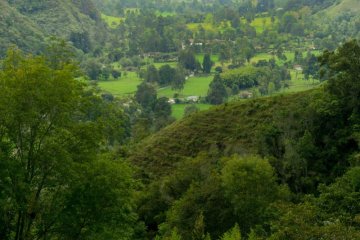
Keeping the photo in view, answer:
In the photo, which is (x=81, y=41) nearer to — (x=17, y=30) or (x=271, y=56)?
(x=17, y=30)

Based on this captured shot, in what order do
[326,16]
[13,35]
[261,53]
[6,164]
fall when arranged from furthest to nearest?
1. [326,16]
2. [261,53]
3. [13,35]
4. [6,164]

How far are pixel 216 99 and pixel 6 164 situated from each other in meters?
86.8

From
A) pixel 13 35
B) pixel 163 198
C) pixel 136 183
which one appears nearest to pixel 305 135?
pixel 163 198

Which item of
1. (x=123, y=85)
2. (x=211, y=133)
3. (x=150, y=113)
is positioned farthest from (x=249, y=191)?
(x=123, y=85)

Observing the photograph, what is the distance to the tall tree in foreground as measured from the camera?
16203 millimetres

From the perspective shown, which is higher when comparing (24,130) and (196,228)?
(24,130)

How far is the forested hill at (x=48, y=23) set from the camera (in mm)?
131875

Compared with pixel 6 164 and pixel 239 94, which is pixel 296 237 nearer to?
pixel 6 164

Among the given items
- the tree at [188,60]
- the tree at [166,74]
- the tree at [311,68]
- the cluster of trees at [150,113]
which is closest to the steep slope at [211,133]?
the cluster of trees at [150,113]

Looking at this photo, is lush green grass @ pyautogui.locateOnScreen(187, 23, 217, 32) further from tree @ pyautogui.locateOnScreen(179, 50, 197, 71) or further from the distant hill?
the distant hill

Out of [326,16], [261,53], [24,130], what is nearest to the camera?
[24,130]

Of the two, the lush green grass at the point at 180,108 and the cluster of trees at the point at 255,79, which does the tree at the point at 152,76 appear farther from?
the lush green grass at the point at 180,108

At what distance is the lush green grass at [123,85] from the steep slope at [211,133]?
64234 mm

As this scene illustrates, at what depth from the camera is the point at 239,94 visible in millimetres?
107438
